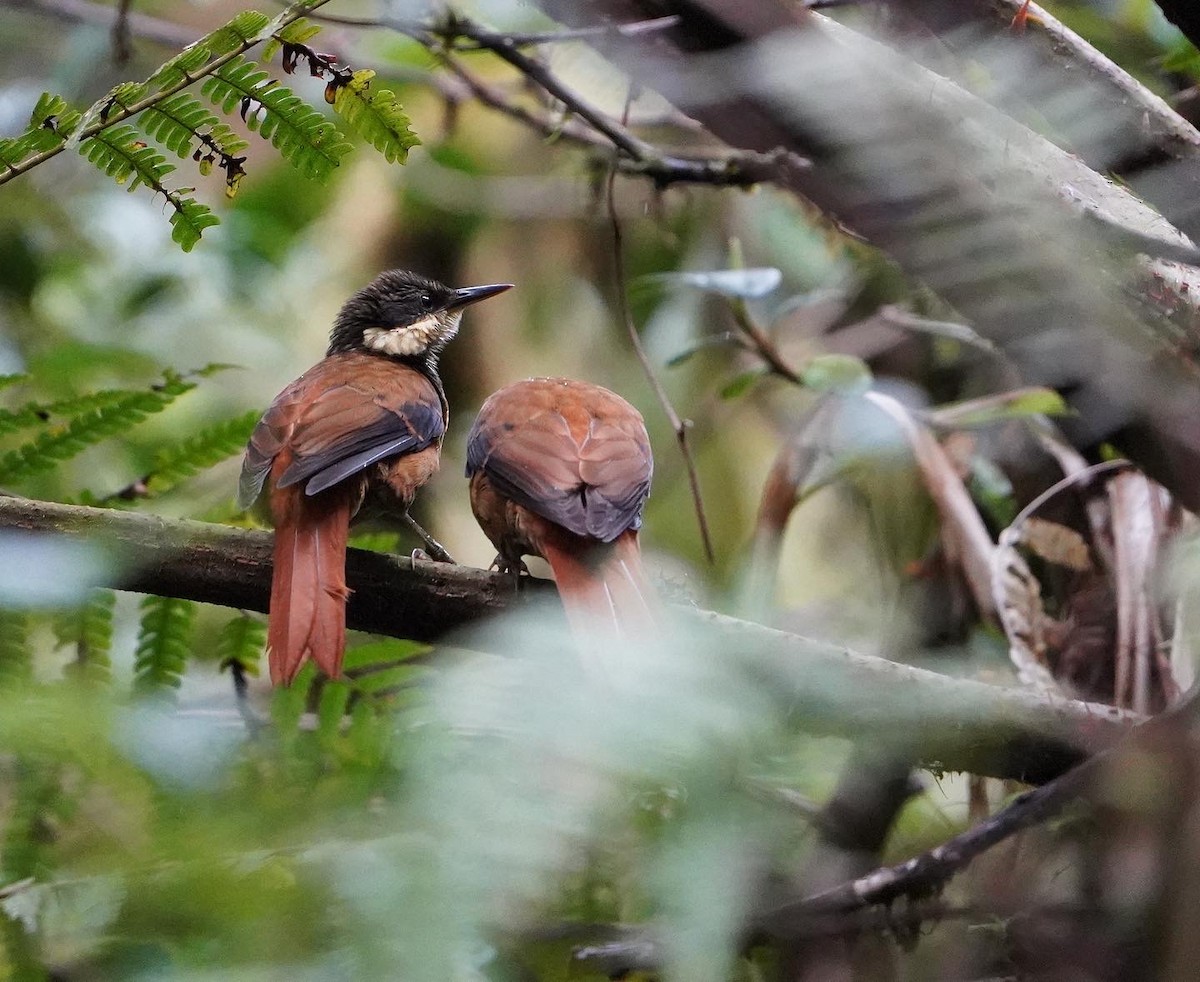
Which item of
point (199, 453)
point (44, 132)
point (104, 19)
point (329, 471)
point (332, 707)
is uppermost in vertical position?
point (44, 132)

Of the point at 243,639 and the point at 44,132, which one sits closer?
the point at 44,132

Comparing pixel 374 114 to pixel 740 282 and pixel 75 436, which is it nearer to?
pixel 75 436

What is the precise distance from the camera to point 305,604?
170 cm

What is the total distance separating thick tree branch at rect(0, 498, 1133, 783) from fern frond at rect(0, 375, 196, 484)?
1.16 feet

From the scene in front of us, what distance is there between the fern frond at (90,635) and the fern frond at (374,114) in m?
0.87

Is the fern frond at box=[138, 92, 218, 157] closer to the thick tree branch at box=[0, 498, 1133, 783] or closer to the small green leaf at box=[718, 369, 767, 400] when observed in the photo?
the thick tree branch at box=[0, 498, 1133, 783]

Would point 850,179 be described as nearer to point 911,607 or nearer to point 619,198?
point 911,607

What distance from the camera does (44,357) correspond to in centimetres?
275

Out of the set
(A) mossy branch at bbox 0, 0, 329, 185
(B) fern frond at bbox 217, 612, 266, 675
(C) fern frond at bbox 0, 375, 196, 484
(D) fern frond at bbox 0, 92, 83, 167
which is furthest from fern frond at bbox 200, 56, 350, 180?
(B) fern frond at bbox 217, 612, 266, 675

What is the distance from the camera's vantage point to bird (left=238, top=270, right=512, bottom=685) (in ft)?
5.60

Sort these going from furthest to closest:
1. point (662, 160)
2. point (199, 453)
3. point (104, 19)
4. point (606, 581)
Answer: point (104, 19), point (662, 160), point (199, 453), point (606, 581)

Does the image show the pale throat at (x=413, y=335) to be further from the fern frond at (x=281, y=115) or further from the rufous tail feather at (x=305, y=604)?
the fern frond at (x=281, y=115)

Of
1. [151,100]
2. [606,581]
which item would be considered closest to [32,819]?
[606,581]

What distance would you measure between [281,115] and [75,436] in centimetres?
82
